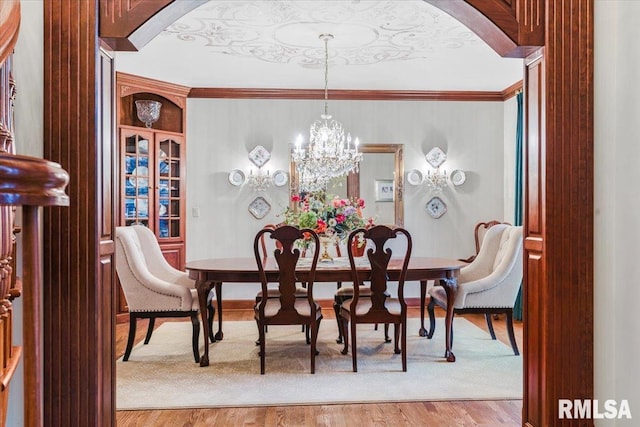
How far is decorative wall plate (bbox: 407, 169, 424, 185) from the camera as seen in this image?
5.54 metres

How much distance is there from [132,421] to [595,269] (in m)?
2.43

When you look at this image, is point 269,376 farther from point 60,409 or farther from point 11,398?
point 11,398

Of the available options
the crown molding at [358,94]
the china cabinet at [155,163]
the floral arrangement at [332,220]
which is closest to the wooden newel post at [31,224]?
the floral arrangement at [332,220]

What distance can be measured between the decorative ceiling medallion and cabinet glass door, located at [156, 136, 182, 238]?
1531 mm

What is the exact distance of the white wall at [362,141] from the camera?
5.41 m

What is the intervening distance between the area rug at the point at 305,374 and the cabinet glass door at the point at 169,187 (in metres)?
1.42

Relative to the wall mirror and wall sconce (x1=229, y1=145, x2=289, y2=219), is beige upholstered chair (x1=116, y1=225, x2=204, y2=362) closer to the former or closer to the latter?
wall sconce (x1=229, y1=145, x2=289, y2=219)

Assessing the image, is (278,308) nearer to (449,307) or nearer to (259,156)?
(449,307)

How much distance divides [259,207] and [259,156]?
0.61 metres

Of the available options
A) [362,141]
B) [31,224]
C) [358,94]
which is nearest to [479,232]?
[362,141]

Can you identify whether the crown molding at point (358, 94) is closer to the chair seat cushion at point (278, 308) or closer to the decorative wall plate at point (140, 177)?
the decorative wall plate at point (140, 177)

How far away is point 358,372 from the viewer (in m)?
3.21

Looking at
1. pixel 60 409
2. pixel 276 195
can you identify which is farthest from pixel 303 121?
pixel 60 409

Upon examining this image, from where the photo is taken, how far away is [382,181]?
5.55 m
